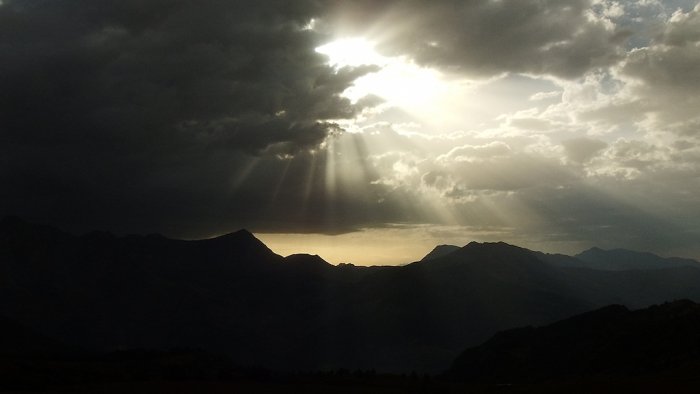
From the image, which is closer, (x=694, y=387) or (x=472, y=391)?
(x=694, y=387)

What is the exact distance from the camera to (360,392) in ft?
631

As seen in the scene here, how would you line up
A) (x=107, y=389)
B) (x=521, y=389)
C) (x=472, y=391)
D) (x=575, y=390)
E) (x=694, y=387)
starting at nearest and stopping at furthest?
(x=694, y=387) → (x=575, y=390) → (x=521, y=389) → (x=472, y=391) → (x=107, y=389)

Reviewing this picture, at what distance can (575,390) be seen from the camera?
500ft

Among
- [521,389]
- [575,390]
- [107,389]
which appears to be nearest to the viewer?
[575,390]

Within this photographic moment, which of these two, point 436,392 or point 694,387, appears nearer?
point 694,387

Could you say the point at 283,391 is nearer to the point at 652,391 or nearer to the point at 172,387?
the point at 172,387

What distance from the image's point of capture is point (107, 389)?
19538cm

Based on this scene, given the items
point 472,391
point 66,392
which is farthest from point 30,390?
point 472,391

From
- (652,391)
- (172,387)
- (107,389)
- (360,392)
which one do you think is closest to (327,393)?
(360,392)

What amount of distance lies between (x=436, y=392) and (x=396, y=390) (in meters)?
24.2

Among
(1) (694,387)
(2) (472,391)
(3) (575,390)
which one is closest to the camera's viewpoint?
(1) (694,387)

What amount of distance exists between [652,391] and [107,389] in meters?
166

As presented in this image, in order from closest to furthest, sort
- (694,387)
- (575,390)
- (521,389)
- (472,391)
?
(694,387)
(575,390)
(521,389)
(472,391)

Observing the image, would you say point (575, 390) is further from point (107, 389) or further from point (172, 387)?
point (107, 389)
